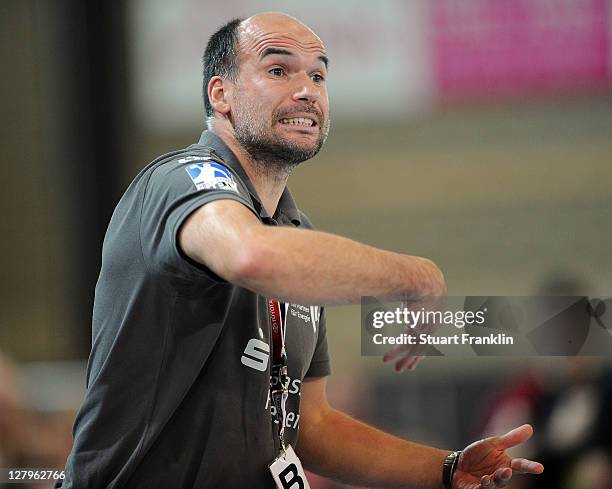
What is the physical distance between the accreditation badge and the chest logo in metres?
0.21

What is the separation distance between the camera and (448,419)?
4195 millimetres

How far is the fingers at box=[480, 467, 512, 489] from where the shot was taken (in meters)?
2.21

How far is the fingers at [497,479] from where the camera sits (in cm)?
221

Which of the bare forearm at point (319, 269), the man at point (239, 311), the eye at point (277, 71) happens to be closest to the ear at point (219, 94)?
the man at point (239, 311)

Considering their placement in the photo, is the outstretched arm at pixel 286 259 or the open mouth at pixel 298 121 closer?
the outstretched arm at pixel 286 259

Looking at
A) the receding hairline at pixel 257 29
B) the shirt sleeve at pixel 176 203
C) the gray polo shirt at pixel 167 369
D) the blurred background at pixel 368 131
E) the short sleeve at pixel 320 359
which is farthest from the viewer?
the blurred background at pixel 368 131

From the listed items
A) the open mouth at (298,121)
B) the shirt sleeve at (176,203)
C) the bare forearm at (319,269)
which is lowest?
the bare forearm at (319,269)

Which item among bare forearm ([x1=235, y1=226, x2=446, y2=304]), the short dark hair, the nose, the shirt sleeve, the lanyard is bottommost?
the lanyard

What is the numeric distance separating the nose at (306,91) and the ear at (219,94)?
0.56 feet

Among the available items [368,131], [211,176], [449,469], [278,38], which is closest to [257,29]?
[278,38]

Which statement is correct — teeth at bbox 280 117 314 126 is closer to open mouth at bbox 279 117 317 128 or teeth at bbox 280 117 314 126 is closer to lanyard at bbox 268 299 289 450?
open mouth at bbox 279 117 317 128

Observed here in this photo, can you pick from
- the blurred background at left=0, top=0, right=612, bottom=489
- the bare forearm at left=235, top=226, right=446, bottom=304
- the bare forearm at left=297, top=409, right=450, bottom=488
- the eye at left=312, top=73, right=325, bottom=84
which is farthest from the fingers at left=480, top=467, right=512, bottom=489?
the blurred background at left=0, top=0, right=612, bottom=489

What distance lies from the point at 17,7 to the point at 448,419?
11.8 ft

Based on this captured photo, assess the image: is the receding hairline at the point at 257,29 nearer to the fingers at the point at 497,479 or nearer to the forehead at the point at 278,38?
the forehead at the point at 278,38
